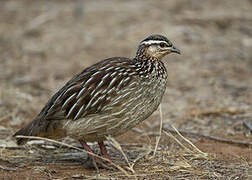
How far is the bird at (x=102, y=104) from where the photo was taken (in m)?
5.44

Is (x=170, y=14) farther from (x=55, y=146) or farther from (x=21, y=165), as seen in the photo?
(x=21, y=165)

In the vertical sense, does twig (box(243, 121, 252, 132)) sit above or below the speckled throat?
below

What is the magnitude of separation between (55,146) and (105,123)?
140 cm

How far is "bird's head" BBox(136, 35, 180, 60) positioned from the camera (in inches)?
235

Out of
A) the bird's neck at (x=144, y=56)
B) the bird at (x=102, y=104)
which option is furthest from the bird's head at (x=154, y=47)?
the bird at (x=102, y=104)

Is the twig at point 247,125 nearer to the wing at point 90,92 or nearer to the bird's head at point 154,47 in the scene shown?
the bird's head at point 154,47

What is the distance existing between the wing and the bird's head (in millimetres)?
364

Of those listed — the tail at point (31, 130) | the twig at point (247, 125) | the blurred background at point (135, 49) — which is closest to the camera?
the tail at point (31, 130)

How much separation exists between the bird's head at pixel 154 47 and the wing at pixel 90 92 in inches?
14.3

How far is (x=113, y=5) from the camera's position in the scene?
14695 millimetres

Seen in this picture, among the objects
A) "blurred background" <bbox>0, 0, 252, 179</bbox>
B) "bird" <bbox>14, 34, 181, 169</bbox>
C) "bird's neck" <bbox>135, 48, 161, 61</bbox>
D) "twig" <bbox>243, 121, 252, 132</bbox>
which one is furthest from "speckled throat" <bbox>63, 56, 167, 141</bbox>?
"twig" <bbox>243, 121, 252, 132</bbox>

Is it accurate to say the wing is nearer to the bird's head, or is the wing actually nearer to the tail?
the tail

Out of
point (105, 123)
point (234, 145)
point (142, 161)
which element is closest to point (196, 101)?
Result: point (234, 145)

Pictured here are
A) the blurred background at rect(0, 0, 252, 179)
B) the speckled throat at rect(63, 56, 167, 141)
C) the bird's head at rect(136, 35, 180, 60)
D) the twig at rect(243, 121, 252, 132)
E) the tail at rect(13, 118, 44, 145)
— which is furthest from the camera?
the blurred background at rect(0, 0, 252, 179)
